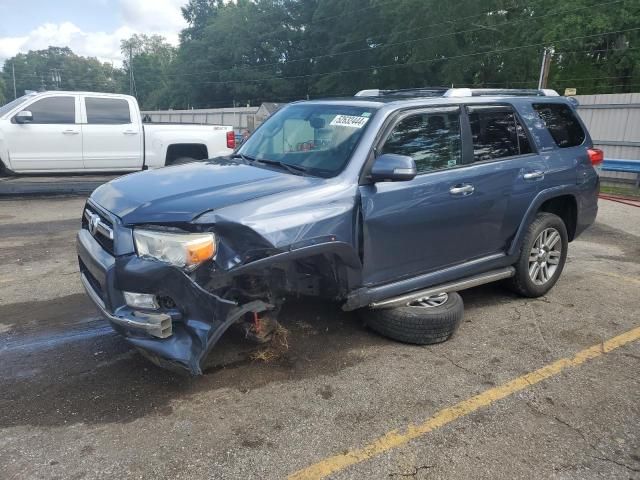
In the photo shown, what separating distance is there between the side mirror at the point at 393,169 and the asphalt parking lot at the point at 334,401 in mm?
1319

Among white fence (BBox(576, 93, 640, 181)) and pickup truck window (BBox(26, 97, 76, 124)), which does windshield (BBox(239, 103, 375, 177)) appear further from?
white fence (BBox(576, 93, 640, 181))

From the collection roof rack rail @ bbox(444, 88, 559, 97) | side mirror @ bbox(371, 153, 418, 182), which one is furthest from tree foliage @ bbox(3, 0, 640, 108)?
side mirror @ bbox(371, 153, 418, 182)

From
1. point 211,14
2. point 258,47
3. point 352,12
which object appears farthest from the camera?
point 211,14

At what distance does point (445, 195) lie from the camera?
13.0 feet

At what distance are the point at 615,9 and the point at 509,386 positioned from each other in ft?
97.0

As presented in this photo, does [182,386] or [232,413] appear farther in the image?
[182,386]

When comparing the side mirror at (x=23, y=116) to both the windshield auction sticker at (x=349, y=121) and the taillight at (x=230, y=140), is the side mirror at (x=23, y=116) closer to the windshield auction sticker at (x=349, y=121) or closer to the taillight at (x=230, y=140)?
the taillight at (x=230, y=140)

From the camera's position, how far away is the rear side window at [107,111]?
1005cm

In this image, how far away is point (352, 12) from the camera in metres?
46.7

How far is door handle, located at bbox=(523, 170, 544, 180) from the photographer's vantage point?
4.53 meters

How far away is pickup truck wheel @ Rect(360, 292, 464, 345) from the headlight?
62.0 inches

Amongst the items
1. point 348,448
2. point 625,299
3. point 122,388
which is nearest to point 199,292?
point 122,388

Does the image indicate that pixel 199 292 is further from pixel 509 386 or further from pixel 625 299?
pixel 625 299

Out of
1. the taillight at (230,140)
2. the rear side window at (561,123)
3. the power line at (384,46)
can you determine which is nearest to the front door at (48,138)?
the taillight at (230,140)
